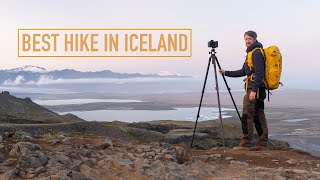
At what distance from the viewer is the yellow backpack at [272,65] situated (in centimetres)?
1225

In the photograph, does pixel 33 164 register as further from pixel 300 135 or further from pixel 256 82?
pixel 300 135

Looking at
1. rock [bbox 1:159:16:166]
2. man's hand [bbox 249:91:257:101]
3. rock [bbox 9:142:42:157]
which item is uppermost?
man's hand [bbox 249:91:257:101]

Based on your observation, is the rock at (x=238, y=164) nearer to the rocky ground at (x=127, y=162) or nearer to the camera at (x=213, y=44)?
the rocky ground at (x=127, y=162)

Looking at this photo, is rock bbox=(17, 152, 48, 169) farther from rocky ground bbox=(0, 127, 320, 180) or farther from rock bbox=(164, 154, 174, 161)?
rock bbox=(164, 154, 174, 161)

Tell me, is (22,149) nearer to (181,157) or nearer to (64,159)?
(64,159)

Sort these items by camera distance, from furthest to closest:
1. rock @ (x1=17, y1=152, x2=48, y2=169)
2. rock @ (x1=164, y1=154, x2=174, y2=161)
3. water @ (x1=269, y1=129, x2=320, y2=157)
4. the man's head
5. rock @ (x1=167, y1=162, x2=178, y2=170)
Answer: water @ (x1=269, y1=129, x2=320, y2=157)
the man's head
rock @ (x1=164, y1=154, x2=174, y2=161)
rock @ (x1=167, y1=162, x2=178, y2=170)
rock @ (x1=17, y1=152, x2=48, y2=169)

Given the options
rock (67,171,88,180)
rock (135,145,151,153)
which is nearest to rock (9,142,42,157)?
rock (67,171,88,180)

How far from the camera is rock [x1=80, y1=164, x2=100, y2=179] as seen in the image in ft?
27.1

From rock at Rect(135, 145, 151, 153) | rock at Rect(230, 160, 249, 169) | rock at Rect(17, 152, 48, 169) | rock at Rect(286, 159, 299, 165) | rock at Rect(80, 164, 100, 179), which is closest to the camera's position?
rock at Rect(17, 152, 48, 169)

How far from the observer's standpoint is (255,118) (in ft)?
43.6

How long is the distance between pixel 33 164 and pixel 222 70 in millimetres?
7075

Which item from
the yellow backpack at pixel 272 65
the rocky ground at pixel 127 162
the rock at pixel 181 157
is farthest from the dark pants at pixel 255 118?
the rock at pixel 181 157

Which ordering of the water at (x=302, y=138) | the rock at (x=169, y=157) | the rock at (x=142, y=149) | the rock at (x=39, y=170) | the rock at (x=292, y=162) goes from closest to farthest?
1. the rock at (x=39, y=170)
2. the rock at (x=169, y=157)
3. the rock at (x=142, y=149)
4. the rock at (x=292, y=162)
5. the water at (x=302, y=138)

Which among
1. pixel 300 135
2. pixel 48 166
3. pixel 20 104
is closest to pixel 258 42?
pixel 48 166
